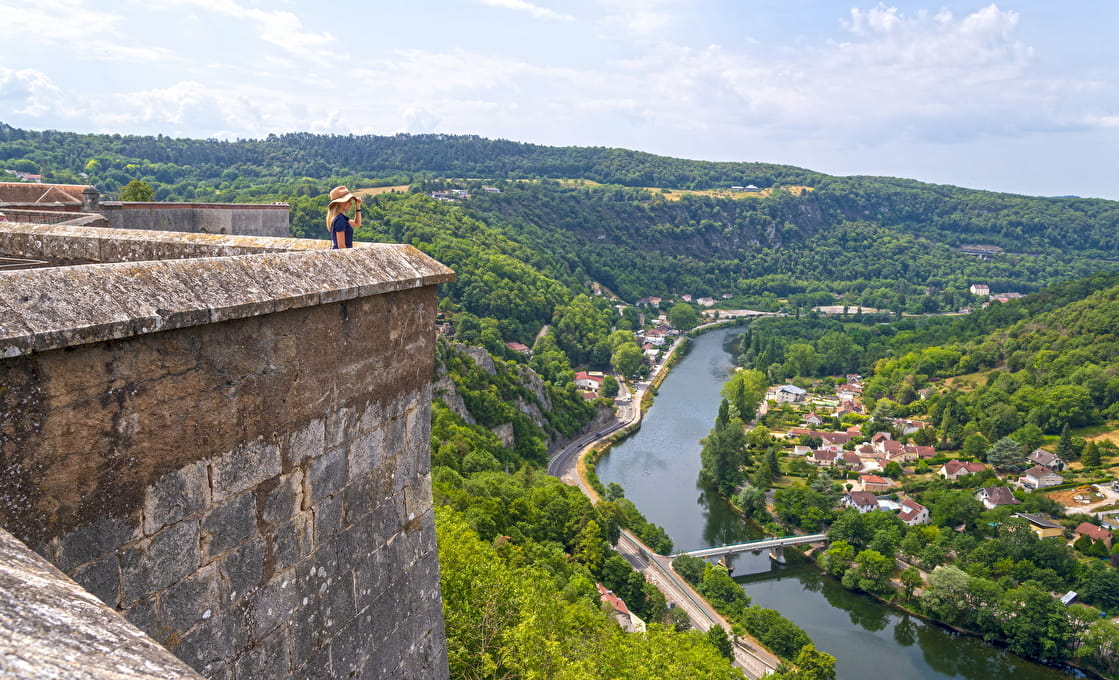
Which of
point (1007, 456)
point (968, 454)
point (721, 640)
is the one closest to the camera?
point (721, 640)

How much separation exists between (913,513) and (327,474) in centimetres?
5638

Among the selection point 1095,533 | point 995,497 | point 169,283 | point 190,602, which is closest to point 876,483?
point 995,497

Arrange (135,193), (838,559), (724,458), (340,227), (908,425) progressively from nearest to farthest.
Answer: (340,227)
(135,193)
(838,559)
(724,458)
(908,425)

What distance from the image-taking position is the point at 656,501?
5375 centimetres

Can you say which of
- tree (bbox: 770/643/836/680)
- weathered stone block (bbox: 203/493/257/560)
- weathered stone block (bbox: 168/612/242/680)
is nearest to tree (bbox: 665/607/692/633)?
tree (bbox: 770/643/836/680)

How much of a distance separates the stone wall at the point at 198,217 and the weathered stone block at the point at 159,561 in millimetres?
13964

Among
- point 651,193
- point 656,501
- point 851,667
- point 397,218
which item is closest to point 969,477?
point 656,501

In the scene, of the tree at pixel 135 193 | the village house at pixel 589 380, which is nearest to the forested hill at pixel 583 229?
the village house at pixel 589 380

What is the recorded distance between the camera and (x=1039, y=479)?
5806cm

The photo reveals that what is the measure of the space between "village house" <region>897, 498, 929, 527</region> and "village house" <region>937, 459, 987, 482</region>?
887 cm

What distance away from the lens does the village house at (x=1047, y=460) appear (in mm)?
61656

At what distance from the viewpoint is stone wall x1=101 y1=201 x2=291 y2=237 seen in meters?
16.2

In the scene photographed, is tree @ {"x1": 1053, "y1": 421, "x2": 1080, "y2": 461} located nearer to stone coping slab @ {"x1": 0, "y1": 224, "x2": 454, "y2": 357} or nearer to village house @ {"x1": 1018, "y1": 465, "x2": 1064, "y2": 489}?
village house @ {"x1": 1018, "y1": 465, "x2": 1064, "y2": 489}

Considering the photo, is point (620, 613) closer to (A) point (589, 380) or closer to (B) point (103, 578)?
(B) point (103, 578)
